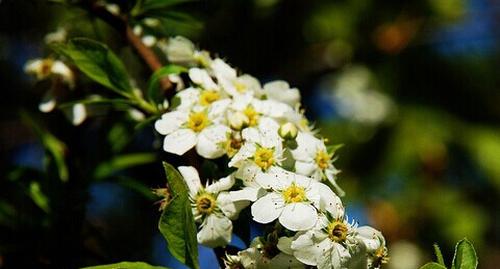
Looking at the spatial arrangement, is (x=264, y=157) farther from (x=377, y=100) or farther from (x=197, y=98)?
(x=377, y=100)

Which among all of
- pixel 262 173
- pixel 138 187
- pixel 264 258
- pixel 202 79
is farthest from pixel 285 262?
pixel 138 187

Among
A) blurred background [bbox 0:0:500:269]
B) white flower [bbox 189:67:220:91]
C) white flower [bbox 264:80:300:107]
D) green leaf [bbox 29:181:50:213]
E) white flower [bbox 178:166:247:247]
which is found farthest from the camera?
blurred background [bbox 0:0:500:269]

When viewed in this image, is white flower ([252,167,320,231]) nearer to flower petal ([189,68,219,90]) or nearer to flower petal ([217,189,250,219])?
flower petal ([217,189,250,219])

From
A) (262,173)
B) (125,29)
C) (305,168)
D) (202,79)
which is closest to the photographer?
(262,173)

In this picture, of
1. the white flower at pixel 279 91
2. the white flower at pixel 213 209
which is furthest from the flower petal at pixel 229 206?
the white flower at pixel 279 91

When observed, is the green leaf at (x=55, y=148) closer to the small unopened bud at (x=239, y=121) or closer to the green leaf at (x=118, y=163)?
the green leaf at (x=118, y=163)

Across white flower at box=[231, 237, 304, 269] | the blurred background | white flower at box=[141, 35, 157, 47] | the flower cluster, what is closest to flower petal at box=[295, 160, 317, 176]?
the flower cluster

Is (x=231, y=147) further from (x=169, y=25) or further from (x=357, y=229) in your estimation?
(x=169, y=25)
